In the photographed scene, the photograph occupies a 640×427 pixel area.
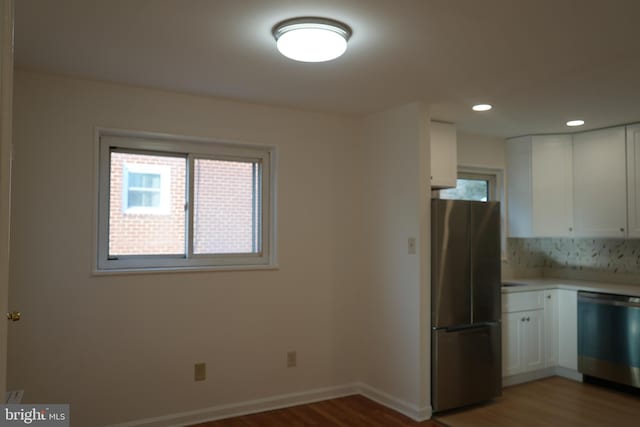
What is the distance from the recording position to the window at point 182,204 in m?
3.37

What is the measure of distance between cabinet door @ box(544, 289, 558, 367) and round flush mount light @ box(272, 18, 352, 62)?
3.37 meters

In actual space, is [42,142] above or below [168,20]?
below

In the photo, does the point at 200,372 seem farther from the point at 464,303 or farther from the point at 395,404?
the point at 464,303

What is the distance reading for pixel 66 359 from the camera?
308 centimetres

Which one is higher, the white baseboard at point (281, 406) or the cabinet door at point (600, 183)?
the cabinet door at point (600, 183)

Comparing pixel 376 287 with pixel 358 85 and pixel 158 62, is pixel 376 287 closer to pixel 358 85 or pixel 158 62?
pixel 358 85

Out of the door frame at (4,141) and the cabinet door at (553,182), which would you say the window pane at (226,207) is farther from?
the cabinet door at (553,182)

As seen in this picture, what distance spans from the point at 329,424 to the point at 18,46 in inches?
119

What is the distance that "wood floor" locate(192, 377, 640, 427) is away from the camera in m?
3.49

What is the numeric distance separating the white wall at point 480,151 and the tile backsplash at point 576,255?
0.87 m

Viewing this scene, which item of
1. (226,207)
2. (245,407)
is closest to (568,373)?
(245,407)

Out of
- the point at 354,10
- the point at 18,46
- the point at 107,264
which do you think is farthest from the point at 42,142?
the point at 354,10

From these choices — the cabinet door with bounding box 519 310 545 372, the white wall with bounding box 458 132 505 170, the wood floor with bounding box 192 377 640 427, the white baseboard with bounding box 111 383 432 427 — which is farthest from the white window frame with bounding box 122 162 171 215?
the cabinet door with bounding box 519 310 545 372

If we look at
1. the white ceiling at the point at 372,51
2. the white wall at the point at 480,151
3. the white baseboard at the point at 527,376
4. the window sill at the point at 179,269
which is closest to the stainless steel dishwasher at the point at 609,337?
the white baseboard at the point at 527,376
